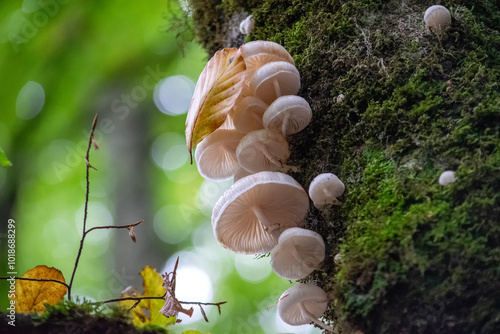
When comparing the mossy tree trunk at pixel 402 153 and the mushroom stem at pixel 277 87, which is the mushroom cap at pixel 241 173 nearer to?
the mossy tree trunk at pixel 402 153

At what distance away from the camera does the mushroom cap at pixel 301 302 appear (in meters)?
1.70

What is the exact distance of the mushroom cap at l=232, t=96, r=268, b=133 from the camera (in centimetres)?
192

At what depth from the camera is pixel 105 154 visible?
25.7 ft

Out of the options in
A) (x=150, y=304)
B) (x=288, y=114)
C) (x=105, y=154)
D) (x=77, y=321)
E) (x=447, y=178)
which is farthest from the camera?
(x=105, y=154)

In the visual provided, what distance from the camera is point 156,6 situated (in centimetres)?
683

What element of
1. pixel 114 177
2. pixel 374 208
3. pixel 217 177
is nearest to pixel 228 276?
pixel 114 177

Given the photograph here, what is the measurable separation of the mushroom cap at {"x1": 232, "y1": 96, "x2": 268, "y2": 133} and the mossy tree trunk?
0.19 meters

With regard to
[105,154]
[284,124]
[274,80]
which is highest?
[274,80]

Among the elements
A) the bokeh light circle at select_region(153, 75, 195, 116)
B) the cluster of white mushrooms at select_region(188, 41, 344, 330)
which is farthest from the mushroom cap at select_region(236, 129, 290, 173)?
the bokeh light circle at select_region(153, 75, 195, 116)

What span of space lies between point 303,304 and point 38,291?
→ 104 cm

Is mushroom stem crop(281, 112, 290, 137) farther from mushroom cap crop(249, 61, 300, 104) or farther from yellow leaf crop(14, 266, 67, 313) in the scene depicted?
yellow leaf crop(14, 266, 67, 313)

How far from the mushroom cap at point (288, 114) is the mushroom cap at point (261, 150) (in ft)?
0.13

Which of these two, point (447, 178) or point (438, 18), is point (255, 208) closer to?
point (447, 178)

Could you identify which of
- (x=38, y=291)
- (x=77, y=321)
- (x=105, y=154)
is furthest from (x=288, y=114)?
(x=105, y=154)
